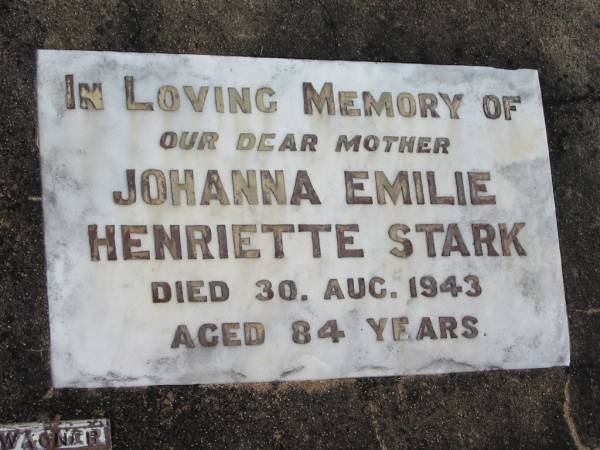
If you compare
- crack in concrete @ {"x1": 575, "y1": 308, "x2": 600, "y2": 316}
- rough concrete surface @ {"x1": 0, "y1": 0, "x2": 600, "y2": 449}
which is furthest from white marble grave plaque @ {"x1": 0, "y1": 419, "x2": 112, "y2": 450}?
crack in concrete @ {"x1": 575, "y1": 308, "x2": 600, "y2": 316}

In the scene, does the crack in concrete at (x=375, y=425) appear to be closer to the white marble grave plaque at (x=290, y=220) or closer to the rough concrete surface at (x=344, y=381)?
the rough concrete surface at (x=344, y=381)

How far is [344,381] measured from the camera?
3184mm

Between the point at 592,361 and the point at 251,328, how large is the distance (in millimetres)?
1545

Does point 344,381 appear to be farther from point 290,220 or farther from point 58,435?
point 58,435

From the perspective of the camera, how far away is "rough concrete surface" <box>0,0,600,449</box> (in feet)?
9.69

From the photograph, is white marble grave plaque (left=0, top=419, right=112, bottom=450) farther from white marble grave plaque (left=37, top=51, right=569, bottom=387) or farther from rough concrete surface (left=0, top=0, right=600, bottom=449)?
white marble grave plaque (left=37, top=51, right=569, bottom=387)

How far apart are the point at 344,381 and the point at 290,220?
71 centimetres

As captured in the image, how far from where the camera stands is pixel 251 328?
3035 mm

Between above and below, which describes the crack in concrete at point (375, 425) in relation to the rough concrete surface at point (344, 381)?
below

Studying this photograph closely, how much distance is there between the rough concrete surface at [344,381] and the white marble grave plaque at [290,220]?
10 cm

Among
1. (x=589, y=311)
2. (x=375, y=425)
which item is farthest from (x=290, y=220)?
(x=589, y=311)

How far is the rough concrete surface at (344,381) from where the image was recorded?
2953 millimetres

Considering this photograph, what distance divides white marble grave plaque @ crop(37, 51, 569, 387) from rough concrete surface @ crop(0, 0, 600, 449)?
0.34ft

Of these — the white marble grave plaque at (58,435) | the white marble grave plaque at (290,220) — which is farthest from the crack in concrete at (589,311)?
the white marble grave plaque at (58,435)
